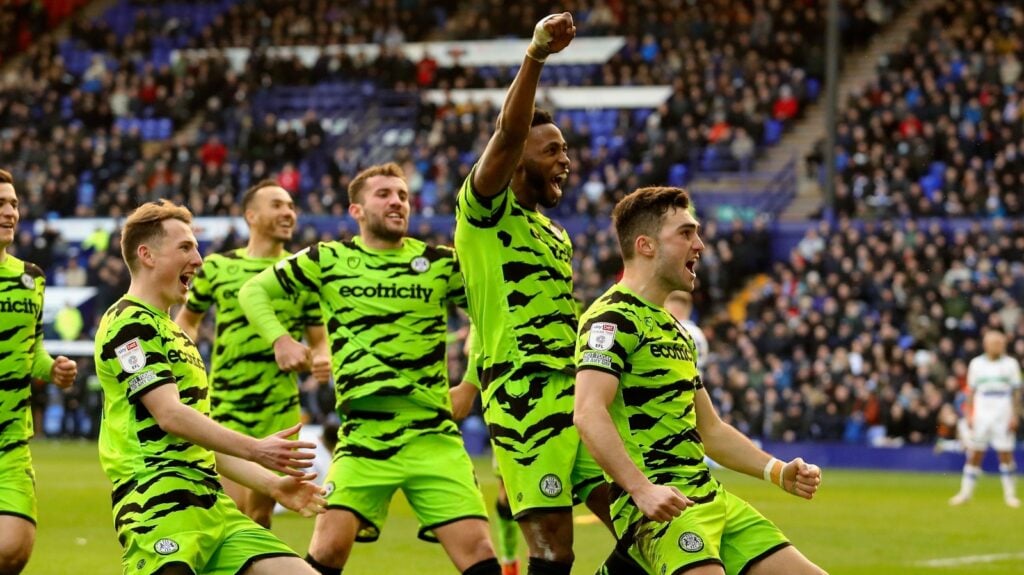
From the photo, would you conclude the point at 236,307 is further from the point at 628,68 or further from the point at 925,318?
the point at 628,68

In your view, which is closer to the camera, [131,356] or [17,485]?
[131,356]

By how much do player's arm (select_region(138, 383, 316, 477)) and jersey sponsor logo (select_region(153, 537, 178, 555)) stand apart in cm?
44

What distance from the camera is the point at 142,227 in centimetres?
701

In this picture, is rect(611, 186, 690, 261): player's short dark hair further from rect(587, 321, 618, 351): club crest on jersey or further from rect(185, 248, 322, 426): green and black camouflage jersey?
rect(185, 248, 322, 426): green and black camouflage jersey

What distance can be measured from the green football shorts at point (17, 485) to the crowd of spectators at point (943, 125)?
2183 cm

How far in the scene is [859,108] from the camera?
31219 millimetres

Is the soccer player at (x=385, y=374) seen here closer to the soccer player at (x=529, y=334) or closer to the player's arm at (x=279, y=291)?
the player's arm at (x=279, y=291)

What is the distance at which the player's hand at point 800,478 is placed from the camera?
22.5ft

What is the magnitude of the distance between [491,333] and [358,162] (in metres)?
28.9

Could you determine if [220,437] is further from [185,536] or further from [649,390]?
[649,390]

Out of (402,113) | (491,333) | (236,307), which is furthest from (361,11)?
(491,333)

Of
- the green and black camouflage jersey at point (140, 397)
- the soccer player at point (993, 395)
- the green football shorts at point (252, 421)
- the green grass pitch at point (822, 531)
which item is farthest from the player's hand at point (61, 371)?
the soccer player at point (993, 395)

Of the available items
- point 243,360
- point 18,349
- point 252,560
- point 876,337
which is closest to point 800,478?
point 252,560

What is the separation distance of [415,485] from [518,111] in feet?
7.32
